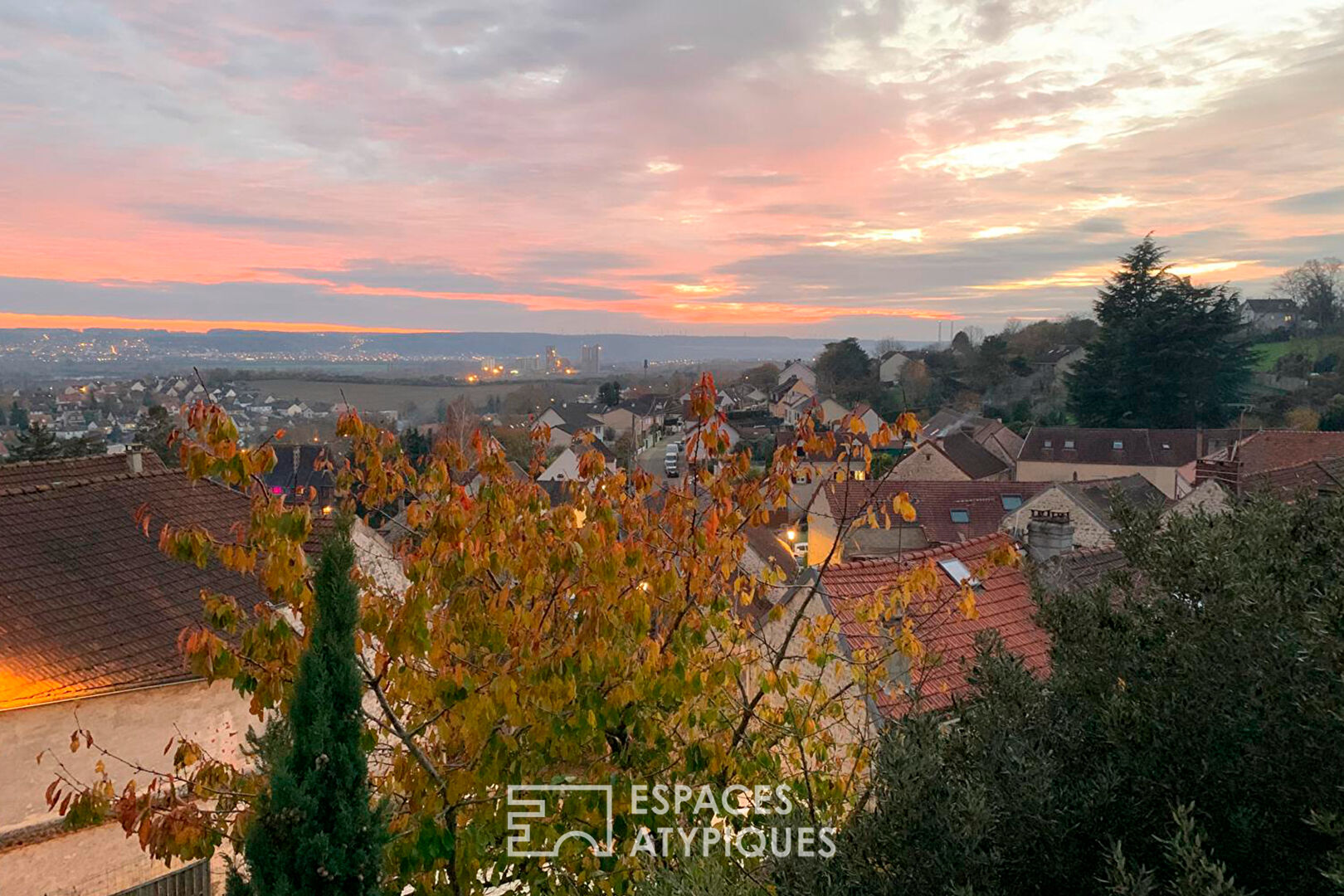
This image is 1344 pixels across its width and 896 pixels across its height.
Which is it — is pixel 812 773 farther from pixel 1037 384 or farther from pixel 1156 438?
pixel 1037 384

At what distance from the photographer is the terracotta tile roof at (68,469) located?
11.7 m

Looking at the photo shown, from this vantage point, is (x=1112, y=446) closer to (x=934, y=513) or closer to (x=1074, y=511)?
(x=934, y=513)

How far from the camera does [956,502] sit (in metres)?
28.3

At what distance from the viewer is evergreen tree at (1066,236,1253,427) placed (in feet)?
152

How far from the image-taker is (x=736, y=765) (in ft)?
18.5

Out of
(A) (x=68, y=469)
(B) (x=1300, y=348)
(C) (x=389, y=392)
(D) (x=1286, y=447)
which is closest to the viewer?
(A) (x=68, y=469)

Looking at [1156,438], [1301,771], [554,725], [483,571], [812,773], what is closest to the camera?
[1301,771]

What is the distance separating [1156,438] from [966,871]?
44498 mm

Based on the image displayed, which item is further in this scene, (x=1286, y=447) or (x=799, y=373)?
(x=799, y=373)

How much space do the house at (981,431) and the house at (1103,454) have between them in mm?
1608

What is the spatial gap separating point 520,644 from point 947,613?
7.76 meters

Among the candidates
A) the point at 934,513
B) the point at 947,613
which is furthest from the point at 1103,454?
the point at 947,613

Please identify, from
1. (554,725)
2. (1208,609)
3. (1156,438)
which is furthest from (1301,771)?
(1156,438)

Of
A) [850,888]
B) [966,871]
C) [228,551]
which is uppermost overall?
[228,551]
